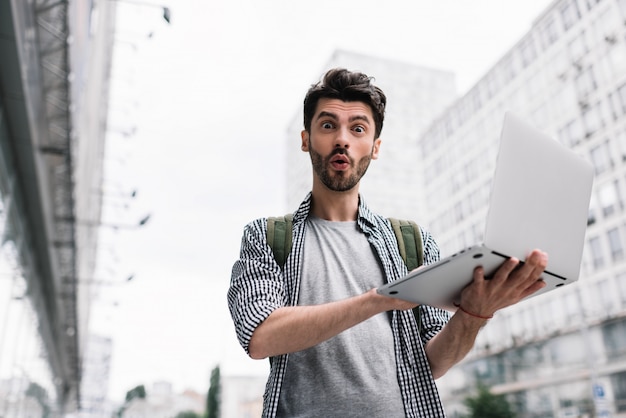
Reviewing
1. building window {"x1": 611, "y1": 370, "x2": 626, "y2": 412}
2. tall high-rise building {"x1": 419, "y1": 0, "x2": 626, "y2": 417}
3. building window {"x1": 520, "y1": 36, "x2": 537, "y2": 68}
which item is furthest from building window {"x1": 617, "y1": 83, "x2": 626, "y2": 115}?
building window {"x1": 611, "y1": 370, "x2": 626, "y2": 412}

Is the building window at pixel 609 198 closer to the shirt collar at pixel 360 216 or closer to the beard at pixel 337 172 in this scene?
the shirt collar at pixel 360 216

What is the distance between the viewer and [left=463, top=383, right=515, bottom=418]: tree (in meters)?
30.3

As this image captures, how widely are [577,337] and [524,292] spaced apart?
33.7 m

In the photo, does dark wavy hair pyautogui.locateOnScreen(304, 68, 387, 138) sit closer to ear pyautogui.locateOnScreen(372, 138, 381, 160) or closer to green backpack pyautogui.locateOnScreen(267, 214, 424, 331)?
ear pyautogui.locateOnScreen(372, 138, 381, 160)

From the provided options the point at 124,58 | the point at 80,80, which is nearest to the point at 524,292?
the point at 80,80

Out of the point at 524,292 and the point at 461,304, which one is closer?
the point at 524,292

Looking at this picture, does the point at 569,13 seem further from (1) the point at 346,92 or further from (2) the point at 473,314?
(2) the point at 473,314

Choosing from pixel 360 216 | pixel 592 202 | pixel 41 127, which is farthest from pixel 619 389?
pixel 360 216

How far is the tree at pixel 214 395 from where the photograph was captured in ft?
257

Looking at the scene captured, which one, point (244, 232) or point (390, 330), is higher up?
point (244, 232)

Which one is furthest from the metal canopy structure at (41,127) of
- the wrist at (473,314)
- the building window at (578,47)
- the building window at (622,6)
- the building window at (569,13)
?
the building window at (569,13)

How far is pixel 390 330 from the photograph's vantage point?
5.94ft

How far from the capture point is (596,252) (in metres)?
30.9

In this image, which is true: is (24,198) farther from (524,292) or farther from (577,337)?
(577,337)
